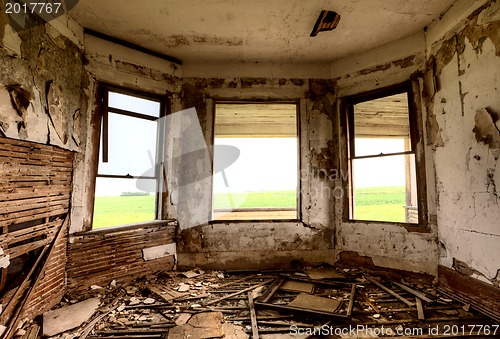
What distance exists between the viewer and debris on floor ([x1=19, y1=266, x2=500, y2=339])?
7.34 ft

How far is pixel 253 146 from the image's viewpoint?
8.74 meters

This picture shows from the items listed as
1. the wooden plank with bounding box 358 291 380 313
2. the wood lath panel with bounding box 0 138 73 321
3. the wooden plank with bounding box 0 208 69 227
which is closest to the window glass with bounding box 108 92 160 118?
the wood lath panel with bounding box 0 138 73 321

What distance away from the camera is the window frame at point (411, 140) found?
3260 millimetres

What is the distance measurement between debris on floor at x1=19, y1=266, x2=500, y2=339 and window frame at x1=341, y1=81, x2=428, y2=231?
76 cm

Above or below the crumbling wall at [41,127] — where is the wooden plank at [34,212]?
below

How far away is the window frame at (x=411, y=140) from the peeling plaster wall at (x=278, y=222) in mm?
219

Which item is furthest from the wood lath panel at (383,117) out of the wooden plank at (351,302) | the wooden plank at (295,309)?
the wooden plank at (295,309)

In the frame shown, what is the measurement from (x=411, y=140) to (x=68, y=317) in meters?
4.34

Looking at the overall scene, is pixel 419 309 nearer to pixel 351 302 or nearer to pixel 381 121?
pixel 351 302

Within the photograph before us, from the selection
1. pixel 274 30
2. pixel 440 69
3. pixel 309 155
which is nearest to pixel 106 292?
pixel 309 155

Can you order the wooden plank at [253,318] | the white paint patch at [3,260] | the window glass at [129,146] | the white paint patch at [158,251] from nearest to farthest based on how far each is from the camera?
the white paint patch at [3,260]
the wooden plank at [253,318]
the window glass at [129,146]
the white paint patch at [158,251]

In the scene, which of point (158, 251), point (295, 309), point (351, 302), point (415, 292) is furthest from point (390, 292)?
point (158, 251)

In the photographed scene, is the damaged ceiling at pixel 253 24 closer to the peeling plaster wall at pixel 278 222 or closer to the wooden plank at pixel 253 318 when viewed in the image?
the peeling plaster wall at pixel 278 222

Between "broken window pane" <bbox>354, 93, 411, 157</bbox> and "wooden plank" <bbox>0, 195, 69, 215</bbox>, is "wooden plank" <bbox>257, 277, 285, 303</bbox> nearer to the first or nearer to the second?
"broken window pane" <bbox>354, 93, 411, 157</bbox>
